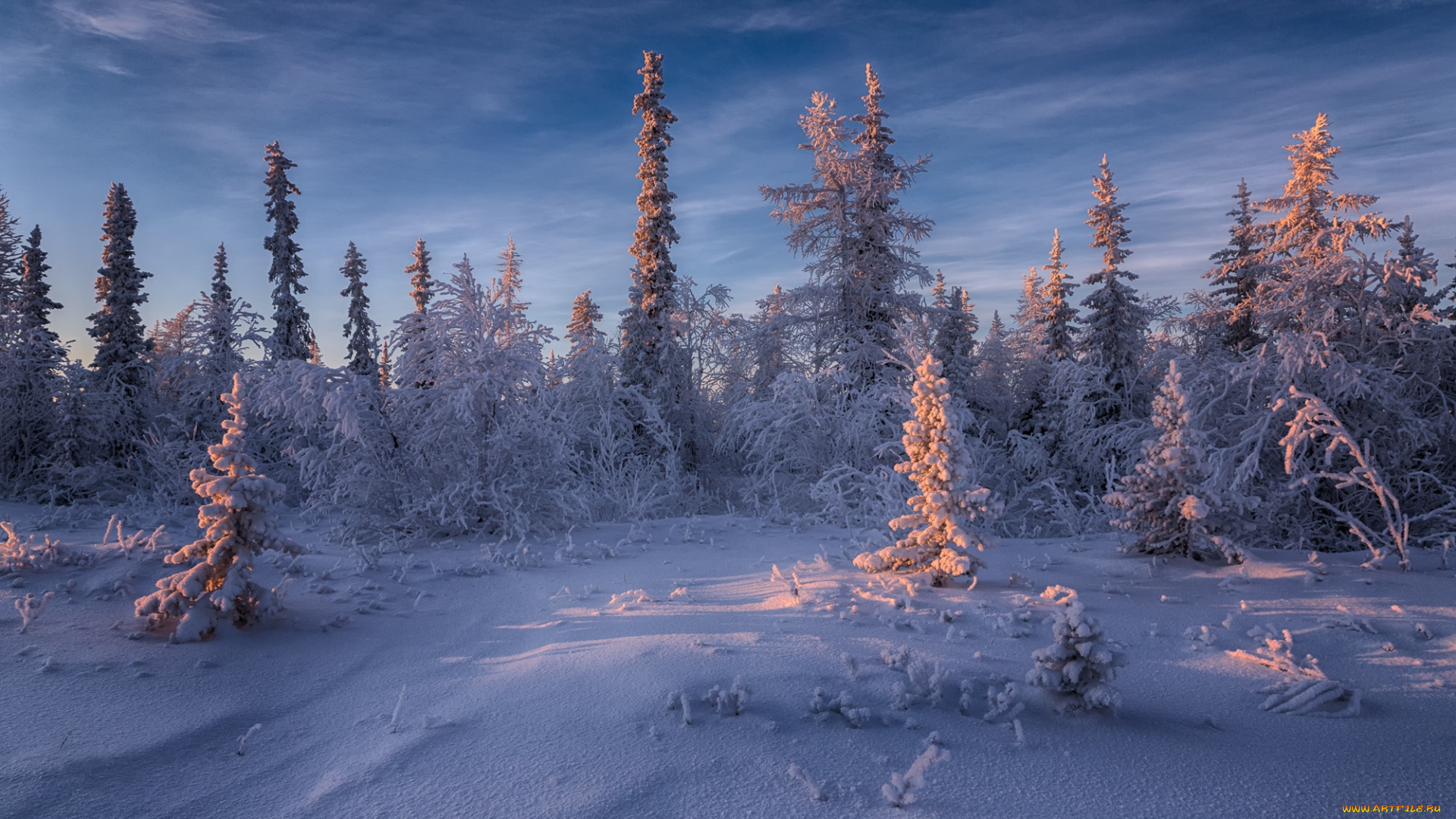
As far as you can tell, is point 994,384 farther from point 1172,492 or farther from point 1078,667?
point 1078,667

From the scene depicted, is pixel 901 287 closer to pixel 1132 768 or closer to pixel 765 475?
pixel 765 475

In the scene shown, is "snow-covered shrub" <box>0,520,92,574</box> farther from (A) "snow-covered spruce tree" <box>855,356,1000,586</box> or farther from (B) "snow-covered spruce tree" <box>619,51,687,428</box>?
(B) "snow-covered spruce tree" <box>619,51,687,428</box>

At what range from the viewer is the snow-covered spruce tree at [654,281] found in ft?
66.3

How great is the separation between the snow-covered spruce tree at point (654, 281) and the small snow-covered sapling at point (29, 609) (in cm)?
1481

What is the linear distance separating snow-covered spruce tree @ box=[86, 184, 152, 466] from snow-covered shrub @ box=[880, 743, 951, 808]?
18.7 metres

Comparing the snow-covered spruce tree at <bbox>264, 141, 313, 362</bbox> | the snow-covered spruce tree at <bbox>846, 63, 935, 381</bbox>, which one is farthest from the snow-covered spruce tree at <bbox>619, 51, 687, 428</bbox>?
the snow-covered spruce tree at <bbox>264, 141, 313, 362</bbox>

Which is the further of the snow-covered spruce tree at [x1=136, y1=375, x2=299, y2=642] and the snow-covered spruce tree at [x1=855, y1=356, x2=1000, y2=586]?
the snow-covered spruce tree at [x1=855, y1=356, x2=1000, y2=586]

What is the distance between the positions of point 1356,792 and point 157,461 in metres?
18.7

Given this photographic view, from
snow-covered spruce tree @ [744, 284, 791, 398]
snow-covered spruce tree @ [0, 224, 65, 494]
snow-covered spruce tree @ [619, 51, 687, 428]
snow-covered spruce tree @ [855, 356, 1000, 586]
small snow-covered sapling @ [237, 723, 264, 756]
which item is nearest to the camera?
small snow-covered sapling @ [237, 723, 264, 756]

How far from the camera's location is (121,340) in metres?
18.3

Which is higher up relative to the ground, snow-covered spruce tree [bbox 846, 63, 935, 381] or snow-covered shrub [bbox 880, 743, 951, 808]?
snow-covered spruce tree [bbox 846, 63, 935, 381]

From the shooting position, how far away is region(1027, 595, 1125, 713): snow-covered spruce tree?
12.9 feet

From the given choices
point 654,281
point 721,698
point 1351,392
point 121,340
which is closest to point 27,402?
point 121,340

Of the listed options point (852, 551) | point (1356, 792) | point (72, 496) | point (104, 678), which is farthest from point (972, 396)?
point (72, 496)
